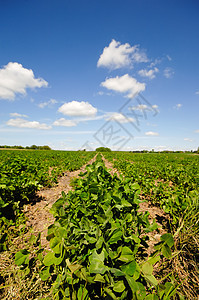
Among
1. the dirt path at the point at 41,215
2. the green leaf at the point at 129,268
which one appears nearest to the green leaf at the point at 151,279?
the green leaf at the point at 129,268

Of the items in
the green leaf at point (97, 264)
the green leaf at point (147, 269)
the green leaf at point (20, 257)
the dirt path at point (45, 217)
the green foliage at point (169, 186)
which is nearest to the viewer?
the green leaf at point (97, 264)

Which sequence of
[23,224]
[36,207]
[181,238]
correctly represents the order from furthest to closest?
[36,207]
[23,224]
[181,238]

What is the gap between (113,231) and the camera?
1.23 m

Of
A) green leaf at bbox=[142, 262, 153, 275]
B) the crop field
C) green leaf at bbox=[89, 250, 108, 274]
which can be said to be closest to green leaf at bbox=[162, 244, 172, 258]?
the crop field

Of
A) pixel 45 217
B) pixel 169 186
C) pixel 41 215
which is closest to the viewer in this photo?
pixel 45 217

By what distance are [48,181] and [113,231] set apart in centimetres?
611

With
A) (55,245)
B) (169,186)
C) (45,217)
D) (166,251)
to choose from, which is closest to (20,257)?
(55,245)

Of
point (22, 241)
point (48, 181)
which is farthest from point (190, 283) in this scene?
point (48, 181)

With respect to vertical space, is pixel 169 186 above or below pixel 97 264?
below

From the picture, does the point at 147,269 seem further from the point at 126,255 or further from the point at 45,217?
the point at 45,217

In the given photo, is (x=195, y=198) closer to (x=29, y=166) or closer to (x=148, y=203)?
(x=148, y=203)

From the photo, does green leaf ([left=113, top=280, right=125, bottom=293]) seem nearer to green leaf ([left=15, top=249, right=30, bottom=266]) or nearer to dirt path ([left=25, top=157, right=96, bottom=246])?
green leaf ([left=15, top=249, right=30, bottom=266])

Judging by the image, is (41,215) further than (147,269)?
Yes

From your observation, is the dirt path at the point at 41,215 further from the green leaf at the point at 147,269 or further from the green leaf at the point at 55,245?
the green leaf at the point at 147,269
